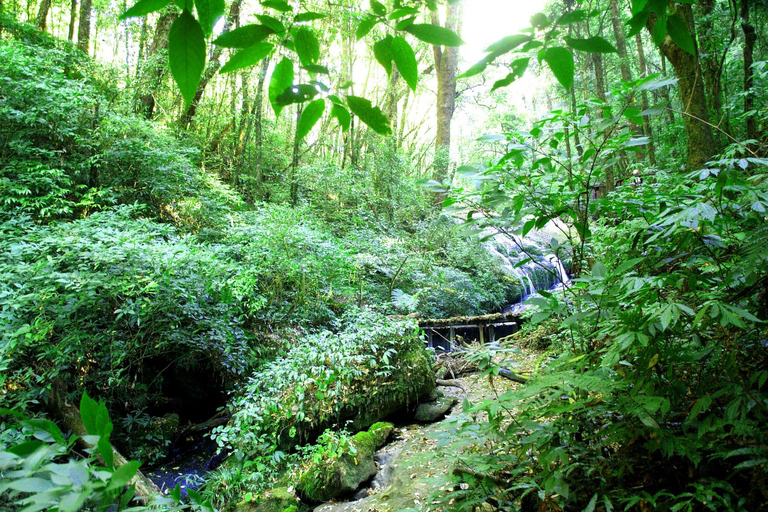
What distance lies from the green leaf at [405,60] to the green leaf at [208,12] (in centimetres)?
35

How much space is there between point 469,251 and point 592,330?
7.55 metres

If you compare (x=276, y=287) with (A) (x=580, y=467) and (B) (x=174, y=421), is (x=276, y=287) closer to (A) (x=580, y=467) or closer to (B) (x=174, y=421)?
(B) (x=174, y=421)

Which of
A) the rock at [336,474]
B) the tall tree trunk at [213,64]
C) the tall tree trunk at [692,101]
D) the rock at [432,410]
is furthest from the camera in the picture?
the tall tree trunk at [213,64]

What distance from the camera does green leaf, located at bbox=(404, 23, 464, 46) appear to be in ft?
2.61

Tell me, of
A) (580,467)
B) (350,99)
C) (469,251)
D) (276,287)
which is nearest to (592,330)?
(580,467)

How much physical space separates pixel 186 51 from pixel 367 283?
6.70 meters

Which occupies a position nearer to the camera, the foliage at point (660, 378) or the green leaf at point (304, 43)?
the green leaf at point (304, 43)

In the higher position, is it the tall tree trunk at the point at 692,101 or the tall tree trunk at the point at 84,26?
the tall tree trunk at the point at 84,26

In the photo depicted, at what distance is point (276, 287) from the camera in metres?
5.48

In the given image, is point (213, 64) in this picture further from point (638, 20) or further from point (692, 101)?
point (638, 20)

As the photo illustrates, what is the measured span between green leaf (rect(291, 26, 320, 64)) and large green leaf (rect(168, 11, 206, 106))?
270 mm

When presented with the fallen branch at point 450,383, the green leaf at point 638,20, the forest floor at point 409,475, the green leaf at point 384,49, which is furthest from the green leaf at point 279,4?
the fallen branch at point 450,383

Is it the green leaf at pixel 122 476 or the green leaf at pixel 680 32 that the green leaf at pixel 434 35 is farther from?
the green leaf at pixel 122 476

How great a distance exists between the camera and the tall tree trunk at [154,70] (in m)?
7.45
